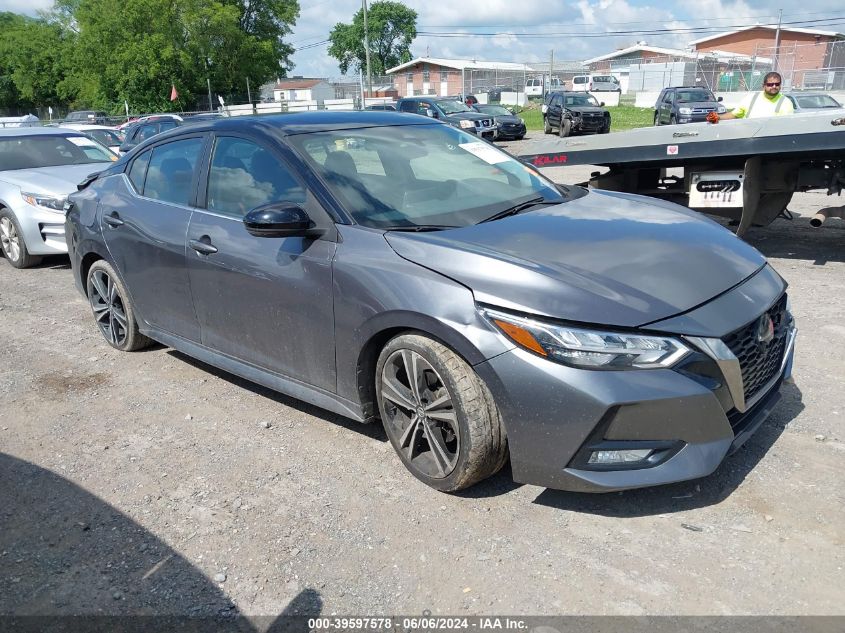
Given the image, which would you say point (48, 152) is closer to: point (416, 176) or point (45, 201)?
point (45, 201)

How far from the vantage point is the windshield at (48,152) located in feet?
29.5

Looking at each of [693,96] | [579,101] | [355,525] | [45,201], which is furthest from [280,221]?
[579,101]

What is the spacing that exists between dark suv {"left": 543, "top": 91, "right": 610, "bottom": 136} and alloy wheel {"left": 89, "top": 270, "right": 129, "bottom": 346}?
21.4 m

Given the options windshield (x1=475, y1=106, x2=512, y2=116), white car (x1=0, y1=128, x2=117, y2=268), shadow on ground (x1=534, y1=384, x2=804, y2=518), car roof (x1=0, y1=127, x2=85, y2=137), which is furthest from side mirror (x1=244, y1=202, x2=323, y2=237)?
windshield (x1=475, y1=106, x2=512, y2=116)

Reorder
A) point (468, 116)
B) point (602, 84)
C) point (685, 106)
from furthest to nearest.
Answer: point (602, 84) < point (468, 116) < point (685, 106)

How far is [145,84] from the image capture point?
50.6 meters

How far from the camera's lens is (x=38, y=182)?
8234 mm

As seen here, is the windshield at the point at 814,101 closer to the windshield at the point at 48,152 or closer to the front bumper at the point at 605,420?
the windshield at the point at 48,152

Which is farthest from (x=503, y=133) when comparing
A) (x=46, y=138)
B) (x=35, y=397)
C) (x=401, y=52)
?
(x=401, y=52)

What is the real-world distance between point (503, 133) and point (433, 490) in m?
24.0

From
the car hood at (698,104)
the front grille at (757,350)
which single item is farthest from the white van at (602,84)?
the front grille at (757,350)

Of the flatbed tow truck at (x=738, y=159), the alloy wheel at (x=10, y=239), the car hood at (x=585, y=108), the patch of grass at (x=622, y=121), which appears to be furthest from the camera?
the patch of grass at (x=622, y=121)

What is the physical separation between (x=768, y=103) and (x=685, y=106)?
560 inches

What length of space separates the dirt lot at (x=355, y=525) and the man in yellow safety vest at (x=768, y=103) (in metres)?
5.22
